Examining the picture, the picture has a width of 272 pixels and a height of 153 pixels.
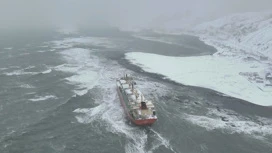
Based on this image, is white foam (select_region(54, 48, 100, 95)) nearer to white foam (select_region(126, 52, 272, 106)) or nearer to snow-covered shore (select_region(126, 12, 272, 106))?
snow-covered shore (select_region(126, 12, 272, 106))

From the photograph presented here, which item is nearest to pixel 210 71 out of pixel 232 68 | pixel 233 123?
pixel 232 68

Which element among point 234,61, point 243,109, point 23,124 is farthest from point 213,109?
point 234,61

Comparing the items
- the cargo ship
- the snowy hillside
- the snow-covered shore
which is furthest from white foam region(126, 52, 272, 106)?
the snowy hillside

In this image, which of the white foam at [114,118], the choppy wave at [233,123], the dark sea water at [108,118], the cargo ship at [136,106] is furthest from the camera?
the choppy wave at [233,123]

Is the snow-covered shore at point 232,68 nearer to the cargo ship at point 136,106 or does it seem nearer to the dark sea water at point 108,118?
the dark sea water at point 108,118

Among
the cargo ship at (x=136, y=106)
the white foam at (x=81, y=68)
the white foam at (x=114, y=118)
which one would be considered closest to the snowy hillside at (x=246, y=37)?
the white foam at (x=81, y=68)

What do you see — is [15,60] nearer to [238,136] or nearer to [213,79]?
[213,79]

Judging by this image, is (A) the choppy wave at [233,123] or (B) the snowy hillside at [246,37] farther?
(B) the snowy hillside at [246,37]
